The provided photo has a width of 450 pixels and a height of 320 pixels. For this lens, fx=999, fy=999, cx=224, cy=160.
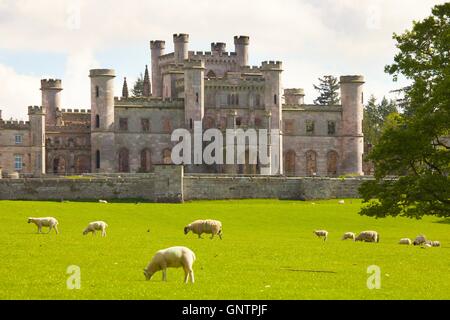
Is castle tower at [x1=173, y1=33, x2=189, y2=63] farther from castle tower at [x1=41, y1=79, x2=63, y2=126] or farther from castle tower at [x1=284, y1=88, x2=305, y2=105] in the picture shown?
castle tower at [x1=284, y1=88, x2=305, y2=105]

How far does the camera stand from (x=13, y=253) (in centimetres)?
2953

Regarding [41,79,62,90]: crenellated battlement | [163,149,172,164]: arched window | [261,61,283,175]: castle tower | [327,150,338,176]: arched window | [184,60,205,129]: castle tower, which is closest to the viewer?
[184,60,205,129]: castle tower

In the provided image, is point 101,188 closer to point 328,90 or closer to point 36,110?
point 36,110

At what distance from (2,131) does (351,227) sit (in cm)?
5126

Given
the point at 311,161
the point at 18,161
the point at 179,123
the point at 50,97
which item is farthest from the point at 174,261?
the point at 50,97

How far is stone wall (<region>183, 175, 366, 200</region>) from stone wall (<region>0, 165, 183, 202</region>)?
2.16 metres

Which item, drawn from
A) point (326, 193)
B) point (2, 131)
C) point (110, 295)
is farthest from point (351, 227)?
point (2, 131)

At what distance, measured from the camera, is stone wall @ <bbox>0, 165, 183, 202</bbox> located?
2822 inches

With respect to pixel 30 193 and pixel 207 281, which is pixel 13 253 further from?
pixel 30 193

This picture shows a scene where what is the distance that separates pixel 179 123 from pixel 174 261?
73809 millimetres

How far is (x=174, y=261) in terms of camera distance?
76.9 feet

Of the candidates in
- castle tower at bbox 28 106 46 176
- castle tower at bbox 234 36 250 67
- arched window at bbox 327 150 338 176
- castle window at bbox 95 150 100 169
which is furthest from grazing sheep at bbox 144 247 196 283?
castle tower at bbox 234 36 250 67

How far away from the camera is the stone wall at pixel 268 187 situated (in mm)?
74688
